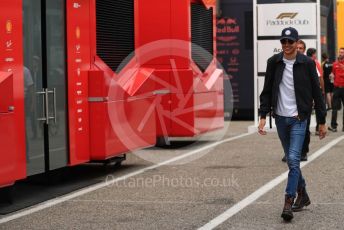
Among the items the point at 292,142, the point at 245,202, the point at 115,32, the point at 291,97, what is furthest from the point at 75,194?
the point at 291,97

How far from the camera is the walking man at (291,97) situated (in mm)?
8148

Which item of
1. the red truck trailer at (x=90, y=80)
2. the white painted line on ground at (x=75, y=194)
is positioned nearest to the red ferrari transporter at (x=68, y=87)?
the red truck trailer at (x=90, y=80)

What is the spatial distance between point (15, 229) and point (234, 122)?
1400 cm

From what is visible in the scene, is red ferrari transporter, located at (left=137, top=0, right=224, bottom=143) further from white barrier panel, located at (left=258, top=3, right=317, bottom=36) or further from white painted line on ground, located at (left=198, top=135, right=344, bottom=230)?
white barrier panel, located at (left=258, top=3, right=317, bottom=36)

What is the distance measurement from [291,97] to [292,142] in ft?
1.51

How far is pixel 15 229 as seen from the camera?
7.88 metres

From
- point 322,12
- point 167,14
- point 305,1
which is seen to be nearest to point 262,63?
point 305,1

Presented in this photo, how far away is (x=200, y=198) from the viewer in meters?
9.48

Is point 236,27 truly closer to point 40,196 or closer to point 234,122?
point 234,122

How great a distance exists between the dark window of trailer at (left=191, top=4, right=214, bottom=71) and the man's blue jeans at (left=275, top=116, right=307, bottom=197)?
23.1 feet

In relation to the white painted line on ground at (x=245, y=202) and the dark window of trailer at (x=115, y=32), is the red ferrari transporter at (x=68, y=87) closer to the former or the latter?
the dark window of trailer at (x=115, y=32)

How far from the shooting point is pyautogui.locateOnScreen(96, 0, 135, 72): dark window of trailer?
1147 centimetres

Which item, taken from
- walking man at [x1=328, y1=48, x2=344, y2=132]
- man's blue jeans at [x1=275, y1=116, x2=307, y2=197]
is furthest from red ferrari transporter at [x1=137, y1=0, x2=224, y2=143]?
man's blue jeans at [x1=275, y1=116, x2=307, y2=197]

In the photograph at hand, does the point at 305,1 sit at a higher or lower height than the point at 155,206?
higher
